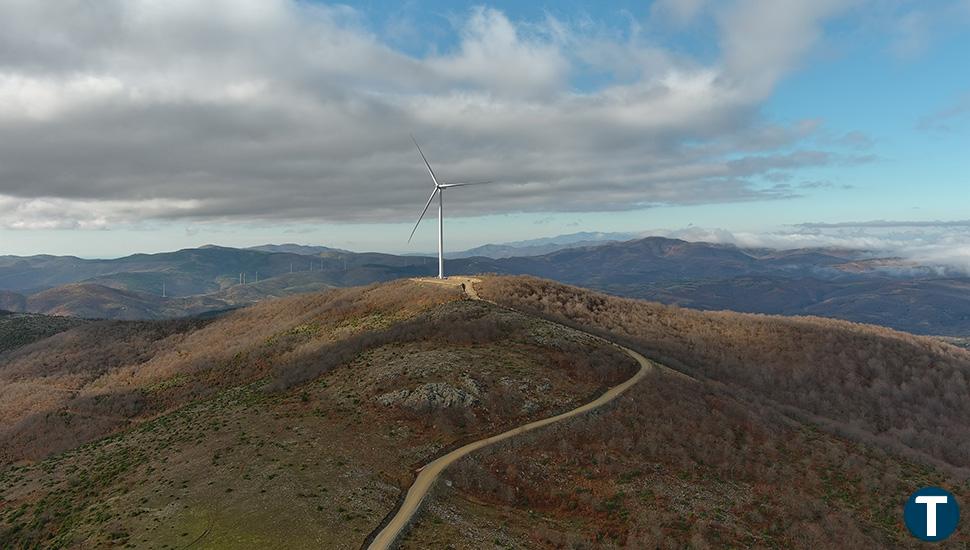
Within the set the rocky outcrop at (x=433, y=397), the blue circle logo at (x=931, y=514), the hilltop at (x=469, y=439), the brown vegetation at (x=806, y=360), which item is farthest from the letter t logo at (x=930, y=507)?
the rocky outcrop at (x=433, y=397)

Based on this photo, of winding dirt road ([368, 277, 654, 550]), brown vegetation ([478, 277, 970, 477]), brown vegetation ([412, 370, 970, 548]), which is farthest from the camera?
brown vegetation ([478, 277, 970, 477])

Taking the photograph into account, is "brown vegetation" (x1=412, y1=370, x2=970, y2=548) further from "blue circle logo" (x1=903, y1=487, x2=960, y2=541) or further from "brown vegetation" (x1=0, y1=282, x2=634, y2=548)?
"brown vegetation" (x1=0, y1=282, x2=634, y2=548)

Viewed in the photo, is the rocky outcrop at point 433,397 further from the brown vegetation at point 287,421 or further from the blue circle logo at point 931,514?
the blue circle logo at point 931,514

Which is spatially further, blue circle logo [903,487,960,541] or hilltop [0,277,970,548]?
blue circle logo [903,487,960,541]

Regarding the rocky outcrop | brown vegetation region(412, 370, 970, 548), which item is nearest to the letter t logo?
brown vegetation region(412, 370, 970, 548)

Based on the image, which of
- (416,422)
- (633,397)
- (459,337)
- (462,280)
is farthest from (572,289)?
(416,422)

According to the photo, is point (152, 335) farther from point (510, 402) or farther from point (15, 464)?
point (510, 402)

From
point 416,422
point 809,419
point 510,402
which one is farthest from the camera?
point 809,419

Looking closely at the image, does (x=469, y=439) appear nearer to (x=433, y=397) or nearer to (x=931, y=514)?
(x=433, y=397)
